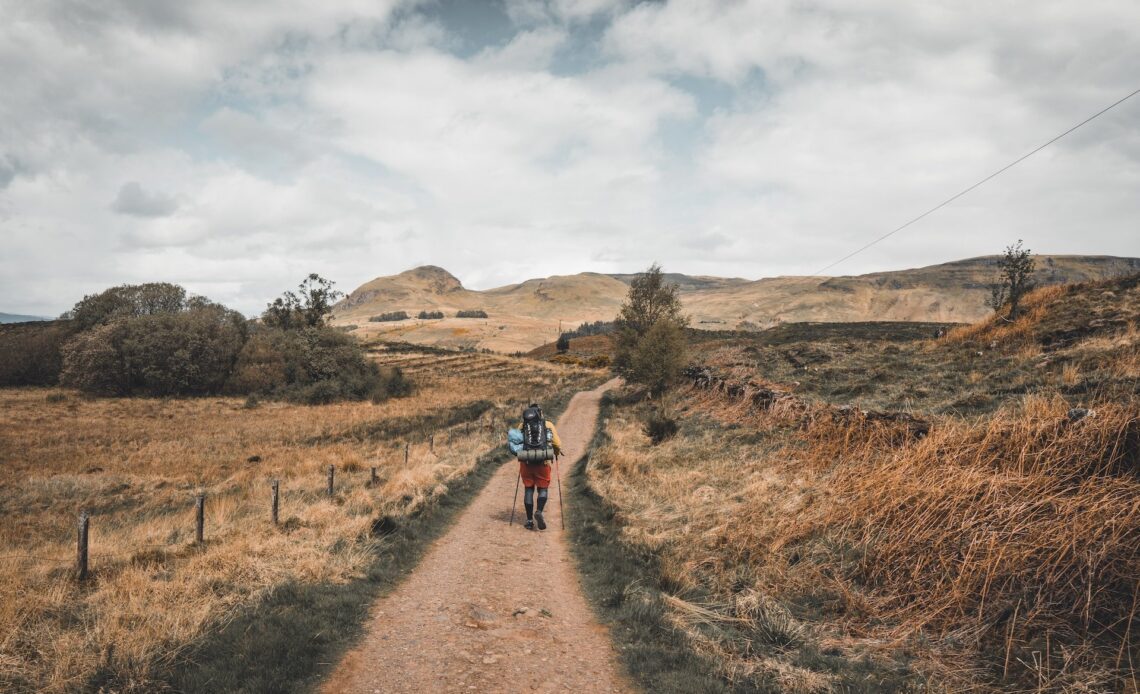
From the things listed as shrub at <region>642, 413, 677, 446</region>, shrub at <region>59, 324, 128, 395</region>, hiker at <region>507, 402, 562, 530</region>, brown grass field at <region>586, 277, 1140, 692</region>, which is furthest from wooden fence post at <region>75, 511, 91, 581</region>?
shrub at <region>59, 324, 128, 395</region>

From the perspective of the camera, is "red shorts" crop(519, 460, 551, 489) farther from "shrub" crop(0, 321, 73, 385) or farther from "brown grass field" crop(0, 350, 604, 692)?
"shrub" crop(0, 321, 73, 385)

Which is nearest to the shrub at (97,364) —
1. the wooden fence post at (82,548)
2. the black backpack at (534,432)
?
the wooden fence post at (82,548)

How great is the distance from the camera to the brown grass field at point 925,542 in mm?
5176

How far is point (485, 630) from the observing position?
6840 mm

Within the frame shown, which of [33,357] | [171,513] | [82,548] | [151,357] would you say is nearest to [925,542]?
[82,548]

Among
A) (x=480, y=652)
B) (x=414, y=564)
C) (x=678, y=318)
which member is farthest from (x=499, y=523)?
(x=678, y=318)

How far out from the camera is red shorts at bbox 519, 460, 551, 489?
11820mm

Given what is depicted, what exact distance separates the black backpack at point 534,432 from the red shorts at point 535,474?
1.80ft

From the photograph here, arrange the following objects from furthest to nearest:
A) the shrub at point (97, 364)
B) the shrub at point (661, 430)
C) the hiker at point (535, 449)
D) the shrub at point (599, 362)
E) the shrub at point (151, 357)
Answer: the shrub at point (599, 362)
the shrub at point (151, 357)
the shrub at point (97, 364)
the shrub at point (661, 430)
the hiker at point (535, 449)

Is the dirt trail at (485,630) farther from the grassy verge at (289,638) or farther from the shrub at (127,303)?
the shrub at (127,303)

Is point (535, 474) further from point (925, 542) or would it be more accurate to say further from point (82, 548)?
point (82, 548)

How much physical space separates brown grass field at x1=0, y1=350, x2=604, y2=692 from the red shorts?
9.13 ft

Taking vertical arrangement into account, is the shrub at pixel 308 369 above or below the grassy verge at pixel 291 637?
above

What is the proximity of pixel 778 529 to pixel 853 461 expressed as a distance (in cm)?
237
